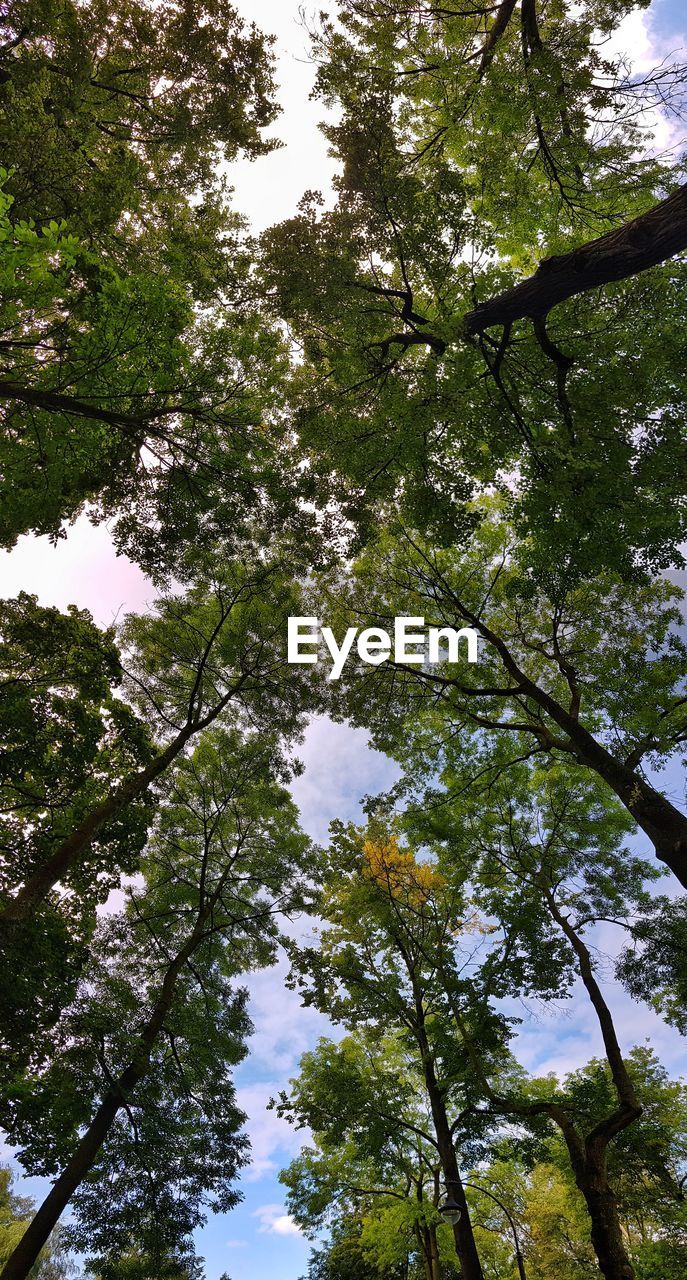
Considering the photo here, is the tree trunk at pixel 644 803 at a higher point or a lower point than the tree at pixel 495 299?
lower

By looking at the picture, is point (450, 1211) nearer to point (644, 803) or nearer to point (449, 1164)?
point (449, 1164)

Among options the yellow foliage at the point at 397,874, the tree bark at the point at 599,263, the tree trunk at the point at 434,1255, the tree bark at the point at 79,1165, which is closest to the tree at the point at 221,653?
the yellow foliage at the point at 397,874

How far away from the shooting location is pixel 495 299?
609cm

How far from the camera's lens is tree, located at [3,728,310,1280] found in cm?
751

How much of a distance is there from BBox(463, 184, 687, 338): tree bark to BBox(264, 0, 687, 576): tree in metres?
0.02

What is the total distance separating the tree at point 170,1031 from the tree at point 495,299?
7.45 meters

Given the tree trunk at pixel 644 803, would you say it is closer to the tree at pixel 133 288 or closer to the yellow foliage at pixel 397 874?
the yellow foliage at pixel 397 874

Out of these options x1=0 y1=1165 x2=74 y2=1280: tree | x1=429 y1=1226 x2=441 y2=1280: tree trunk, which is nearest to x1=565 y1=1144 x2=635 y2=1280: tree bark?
x1=429 y1=1226 x2=441 y2=1280: tree trunk

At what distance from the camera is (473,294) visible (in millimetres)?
6809

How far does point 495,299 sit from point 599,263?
3.76 feet

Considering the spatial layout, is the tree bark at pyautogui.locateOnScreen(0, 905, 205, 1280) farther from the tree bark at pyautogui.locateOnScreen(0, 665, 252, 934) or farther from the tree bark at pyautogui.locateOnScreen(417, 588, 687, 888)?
the tree bark at pyautogui.locateOnScreen(417, 588, 687, 888)

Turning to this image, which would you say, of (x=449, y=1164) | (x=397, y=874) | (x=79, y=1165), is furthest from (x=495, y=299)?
(x=449, y=1164)

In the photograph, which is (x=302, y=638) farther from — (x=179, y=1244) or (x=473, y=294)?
(x=179, y=1244)

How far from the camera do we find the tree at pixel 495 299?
6.45 meters
